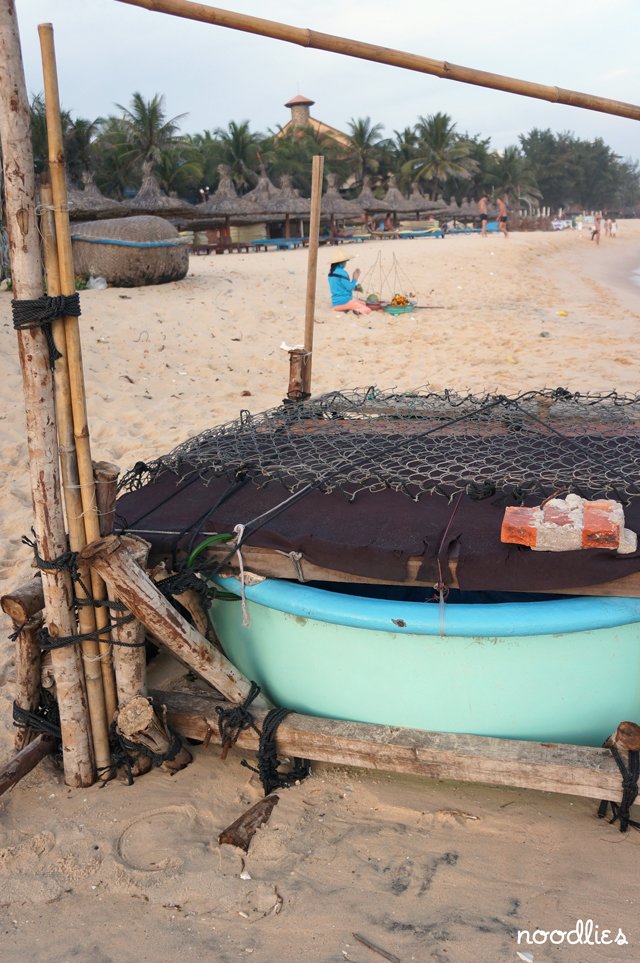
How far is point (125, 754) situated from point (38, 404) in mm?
1337

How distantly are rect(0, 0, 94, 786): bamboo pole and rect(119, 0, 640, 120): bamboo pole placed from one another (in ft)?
1.74

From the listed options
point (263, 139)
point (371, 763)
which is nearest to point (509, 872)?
point (371, 763)

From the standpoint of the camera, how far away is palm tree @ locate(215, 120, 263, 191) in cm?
4050

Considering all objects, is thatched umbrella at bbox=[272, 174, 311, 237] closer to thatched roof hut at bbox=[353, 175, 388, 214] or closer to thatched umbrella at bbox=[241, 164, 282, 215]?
thatched umbrella at bbox=[241, 164, 282, 215]

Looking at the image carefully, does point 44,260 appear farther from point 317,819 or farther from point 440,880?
point 440,880

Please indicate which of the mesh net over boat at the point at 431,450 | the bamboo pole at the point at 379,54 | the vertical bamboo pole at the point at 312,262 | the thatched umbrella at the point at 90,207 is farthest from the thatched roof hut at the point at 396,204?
the bamboo pole at the point at 379,54

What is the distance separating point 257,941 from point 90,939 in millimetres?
488

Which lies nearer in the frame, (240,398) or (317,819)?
(317,819)

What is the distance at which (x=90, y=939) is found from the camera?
2.29 metres

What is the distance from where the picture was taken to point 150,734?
288 centimetres

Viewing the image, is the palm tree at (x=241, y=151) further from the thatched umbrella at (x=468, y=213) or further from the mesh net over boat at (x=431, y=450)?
the mesh net over boat at (x=431, y=450)

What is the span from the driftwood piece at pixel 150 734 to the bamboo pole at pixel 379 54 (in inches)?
94.7
